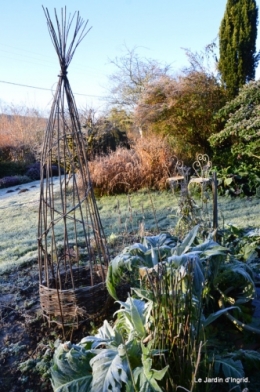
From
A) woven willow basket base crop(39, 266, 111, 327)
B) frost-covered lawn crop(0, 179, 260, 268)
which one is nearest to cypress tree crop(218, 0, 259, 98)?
frost-covered lawn crop(0, 179, 260, 268)

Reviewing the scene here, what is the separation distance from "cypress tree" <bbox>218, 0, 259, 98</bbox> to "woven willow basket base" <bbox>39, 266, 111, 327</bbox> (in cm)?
629

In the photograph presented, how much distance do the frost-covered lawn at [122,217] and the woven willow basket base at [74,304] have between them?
93 centimetres

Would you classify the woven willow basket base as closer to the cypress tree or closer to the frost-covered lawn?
the frost-covered lawn

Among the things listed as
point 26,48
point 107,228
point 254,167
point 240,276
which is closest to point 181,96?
point 254,167

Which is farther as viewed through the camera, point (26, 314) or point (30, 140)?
point (30, 140)

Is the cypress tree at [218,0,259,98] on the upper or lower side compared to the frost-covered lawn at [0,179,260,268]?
upper

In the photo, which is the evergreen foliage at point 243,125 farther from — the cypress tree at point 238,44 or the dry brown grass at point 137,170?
the dry brown grass at point 137,170

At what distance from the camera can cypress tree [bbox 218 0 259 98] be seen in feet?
22.6

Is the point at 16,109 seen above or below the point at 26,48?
below

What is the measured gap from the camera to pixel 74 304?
6.52 feet

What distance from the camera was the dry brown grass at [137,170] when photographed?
266 inches

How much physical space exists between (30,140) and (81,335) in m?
12.9

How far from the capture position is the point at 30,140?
1385 centimetres

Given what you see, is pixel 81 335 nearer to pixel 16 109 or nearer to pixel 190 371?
pixel 190 371
